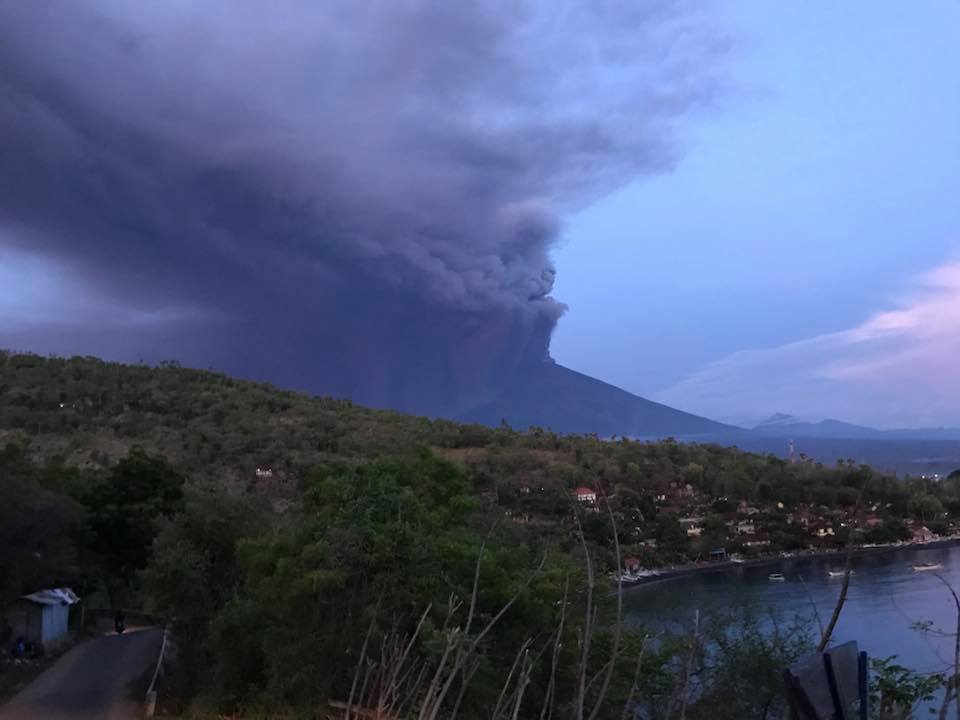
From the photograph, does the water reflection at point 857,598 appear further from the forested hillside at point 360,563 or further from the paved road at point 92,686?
the paved road at point 92,686

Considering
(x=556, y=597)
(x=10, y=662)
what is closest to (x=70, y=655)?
(x=10, y=662)

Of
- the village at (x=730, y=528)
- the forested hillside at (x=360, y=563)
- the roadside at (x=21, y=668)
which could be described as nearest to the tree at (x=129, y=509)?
the forested hillside at (x=360, y=563)

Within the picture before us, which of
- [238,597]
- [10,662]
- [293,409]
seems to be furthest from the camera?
[293,409]

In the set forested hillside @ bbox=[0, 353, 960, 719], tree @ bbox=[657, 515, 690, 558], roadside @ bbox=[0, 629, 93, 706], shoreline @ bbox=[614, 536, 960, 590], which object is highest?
forested hillside @ bbox=[0, 353, 960, 719]

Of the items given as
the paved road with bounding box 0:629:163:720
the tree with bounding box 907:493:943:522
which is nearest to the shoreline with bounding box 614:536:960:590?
the tree with bounding box 907:493:943:522

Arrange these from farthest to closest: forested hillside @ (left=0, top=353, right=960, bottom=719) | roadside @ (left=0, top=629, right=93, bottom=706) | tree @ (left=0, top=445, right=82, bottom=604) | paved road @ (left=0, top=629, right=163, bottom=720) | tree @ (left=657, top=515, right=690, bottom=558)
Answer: tree @ (left=657, top=515, right=690, bottom=558)
tree @ (left=0, top=445, right=82, bottom=604)
roadside @ (left=0, top=629, right=93, bottom=706)
paved road @ (left=0, top=629, right=163, bottom=720)
forested hillside @ (left=0, top=353, right=960, bottom=719)

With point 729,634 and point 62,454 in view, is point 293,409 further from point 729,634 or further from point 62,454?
point 729,634

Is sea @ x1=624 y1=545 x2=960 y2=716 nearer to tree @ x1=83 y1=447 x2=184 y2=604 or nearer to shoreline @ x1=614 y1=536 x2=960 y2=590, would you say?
shoreline @ x1=614 y1=536 x2=960 y2=590
